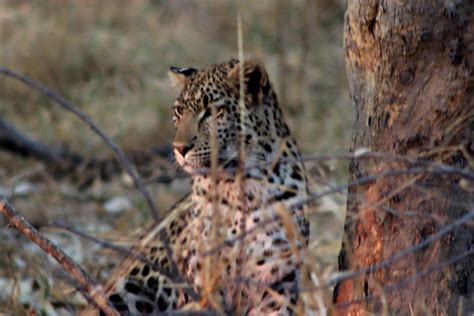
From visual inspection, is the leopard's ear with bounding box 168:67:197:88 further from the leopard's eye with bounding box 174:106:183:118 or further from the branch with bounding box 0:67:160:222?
the branch with bounding box 0:67:160:222

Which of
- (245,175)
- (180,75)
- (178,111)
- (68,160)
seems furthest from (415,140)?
(68,160)

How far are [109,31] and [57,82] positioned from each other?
3.66 ft

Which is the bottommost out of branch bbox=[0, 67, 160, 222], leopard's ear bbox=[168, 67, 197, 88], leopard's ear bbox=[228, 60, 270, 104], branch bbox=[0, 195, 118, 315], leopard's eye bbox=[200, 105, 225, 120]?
branch bbox=[0, 195, 118, 315]

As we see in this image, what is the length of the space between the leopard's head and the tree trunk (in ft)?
2.61

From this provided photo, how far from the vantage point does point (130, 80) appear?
9758 mm

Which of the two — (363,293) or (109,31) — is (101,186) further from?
(363,293)

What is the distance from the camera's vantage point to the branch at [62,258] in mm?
3836

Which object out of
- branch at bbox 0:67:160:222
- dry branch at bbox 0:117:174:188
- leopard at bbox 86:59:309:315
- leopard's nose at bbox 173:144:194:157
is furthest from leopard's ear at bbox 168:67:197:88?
dry branch at bbox 0:117:174:188

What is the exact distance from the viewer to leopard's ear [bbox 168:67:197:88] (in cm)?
530

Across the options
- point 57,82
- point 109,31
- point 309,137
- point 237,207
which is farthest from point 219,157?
point 109,31

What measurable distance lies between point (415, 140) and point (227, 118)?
113 cm

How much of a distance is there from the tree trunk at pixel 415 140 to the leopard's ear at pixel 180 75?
1266mm

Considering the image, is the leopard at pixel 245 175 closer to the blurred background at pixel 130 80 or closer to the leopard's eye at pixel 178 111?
the leopard's eye at pixel 178 111

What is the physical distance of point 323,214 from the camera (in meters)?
7.61
